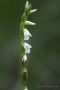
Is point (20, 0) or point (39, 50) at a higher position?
point (20, 0)

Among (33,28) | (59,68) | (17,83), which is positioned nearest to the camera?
(17,83)

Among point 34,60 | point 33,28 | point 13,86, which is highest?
point 33,28

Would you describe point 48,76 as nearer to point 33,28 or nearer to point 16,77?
point 16,77

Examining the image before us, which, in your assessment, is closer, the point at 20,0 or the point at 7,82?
the point at 7,82

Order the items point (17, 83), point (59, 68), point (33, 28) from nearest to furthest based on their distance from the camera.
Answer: point (17, 83) < point (59, 68) < point (33, 28)

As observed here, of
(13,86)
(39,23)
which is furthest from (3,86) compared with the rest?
(39,23)

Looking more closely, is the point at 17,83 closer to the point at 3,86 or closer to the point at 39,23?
the point at 3,86
